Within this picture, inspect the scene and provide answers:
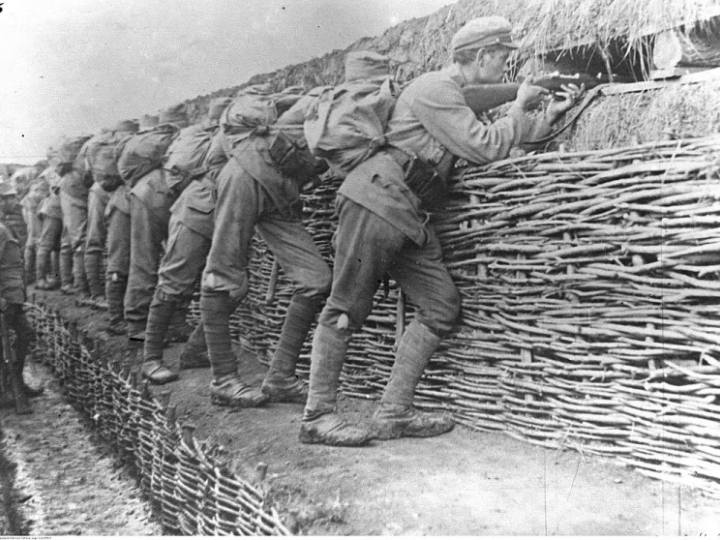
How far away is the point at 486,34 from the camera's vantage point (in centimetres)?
327

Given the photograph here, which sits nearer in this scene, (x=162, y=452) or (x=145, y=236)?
(x=162, y=452)

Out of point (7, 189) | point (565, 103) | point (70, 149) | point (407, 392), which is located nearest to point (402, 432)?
point (407, 392)

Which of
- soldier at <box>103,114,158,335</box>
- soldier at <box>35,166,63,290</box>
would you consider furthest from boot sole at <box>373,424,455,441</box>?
soldier at <box>35,166,63,290</box>

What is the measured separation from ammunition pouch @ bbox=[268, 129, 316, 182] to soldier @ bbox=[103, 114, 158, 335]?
228 cm

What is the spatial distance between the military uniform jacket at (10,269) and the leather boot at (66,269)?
7.40ft

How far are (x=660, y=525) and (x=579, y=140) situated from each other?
1932 mm

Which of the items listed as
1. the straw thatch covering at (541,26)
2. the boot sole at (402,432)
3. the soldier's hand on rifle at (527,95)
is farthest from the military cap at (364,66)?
the boot sole at (402,432)

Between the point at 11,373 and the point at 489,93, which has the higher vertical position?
the point at 489,93

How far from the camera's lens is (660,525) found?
8.10 feet

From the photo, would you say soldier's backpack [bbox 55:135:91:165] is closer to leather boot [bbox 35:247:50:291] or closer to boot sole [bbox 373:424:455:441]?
leather boot [bbox 35:247:50:291]

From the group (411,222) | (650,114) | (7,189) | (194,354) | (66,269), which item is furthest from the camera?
(66,269)

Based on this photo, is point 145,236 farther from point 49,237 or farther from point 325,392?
point 49,237

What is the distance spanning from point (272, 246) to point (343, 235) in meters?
0.84

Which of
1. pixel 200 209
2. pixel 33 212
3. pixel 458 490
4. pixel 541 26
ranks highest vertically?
pixel 541 26
